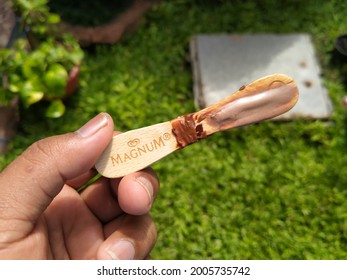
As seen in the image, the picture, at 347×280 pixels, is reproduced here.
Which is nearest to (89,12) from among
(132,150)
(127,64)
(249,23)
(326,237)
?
(127,64)

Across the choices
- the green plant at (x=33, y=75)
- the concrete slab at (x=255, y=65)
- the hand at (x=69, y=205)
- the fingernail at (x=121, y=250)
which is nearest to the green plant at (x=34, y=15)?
the green plant at (x=33, y=75)

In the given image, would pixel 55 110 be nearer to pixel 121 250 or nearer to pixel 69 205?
pixel 69 205

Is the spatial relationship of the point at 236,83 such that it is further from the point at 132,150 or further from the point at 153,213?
the point at 132,150

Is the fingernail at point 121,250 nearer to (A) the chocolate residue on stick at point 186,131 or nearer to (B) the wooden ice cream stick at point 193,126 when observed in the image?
(B) the wooden ice cream stick at point 193,126

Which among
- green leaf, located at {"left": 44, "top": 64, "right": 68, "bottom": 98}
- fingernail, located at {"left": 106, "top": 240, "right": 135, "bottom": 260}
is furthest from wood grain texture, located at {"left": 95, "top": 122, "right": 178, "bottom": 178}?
green leaf, located at {"left": 44, "top": 64, "right": 68, "bottom": 98}

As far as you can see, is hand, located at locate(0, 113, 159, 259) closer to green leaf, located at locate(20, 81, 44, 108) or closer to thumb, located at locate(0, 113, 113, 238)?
thumb, located at locate(0, 113, 113, 238)
